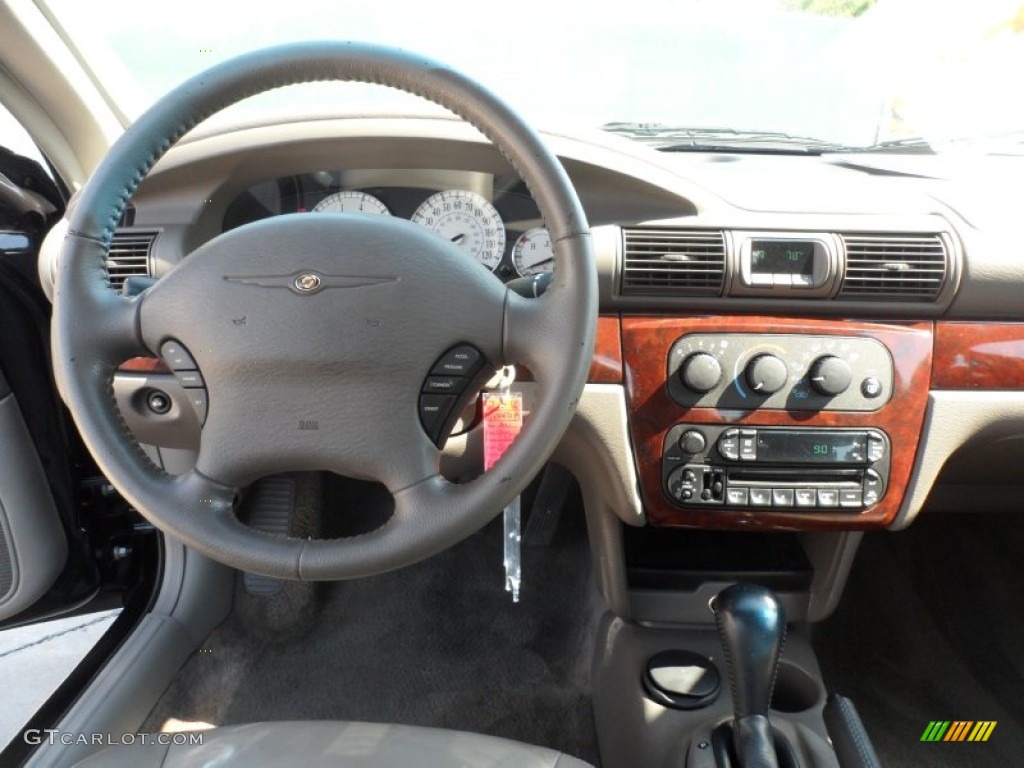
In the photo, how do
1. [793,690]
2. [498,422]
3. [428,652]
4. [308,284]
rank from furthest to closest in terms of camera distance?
[428,652] → [793,690] → [498,422] → [308,284]

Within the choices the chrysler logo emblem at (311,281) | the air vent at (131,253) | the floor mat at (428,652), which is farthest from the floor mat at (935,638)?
the air vent at (131,253)

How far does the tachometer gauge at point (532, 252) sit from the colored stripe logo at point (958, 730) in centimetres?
137

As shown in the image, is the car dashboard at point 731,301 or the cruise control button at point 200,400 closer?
the cruise control button at point 200,400

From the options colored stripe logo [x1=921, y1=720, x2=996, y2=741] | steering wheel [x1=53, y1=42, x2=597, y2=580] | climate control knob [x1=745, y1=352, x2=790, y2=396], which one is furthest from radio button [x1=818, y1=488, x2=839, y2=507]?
colored stripe logo [x1=921, y1=720, x2=996, y2=741]

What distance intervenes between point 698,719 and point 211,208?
1298mm

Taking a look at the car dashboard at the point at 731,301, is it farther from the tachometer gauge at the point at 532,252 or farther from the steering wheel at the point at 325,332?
the steering wheel at the point at 325,332

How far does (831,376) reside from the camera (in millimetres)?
1349

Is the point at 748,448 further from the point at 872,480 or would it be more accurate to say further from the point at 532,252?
the point at 532,252

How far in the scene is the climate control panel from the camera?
54.2 inches

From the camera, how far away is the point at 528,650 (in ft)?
6.67

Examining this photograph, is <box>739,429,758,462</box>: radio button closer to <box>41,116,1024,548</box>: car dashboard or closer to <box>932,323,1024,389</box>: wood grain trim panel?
<box>41,116,1024,548</box>: car dashboard

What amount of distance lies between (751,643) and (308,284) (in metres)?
0.88

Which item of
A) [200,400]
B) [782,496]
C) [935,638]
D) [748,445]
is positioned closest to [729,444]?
[748,445]

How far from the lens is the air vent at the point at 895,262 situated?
1.35 metres
